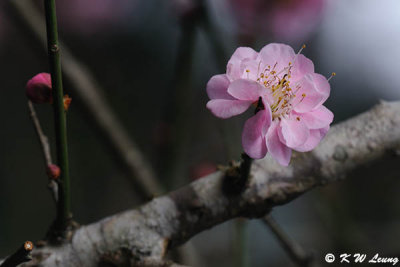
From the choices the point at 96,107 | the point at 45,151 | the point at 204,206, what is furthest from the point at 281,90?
the point at 96,107

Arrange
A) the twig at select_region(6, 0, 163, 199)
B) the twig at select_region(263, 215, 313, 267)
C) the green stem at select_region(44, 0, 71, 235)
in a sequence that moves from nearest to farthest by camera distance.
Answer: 1. the green stem at select_region(44, 0, 71, 235)
2. the twig at select_region(263, 215, 313, 267)
3. the twig at select_region(6, 0, 163, 199)

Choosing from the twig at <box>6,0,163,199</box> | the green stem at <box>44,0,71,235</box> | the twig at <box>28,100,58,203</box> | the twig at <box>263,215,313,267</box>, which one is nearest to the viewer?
the green stem at <box>44,0,71,235</box>

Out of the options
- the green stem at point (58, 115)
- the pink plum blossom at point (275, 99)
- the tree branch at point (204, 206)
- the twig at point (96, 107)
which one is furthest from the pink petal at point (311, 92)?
→ the twig at point (96, 107)

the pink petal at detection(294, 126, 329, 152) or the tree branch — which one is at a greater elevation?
the pink petal at detection(294, 126, 329, 152)

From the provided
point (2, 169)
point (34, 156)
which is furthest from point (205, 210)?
point (34, 156)

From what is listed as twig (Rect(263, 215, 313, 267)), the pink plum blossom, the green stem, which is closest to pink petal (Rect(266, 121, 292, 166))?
the pink plum blossom

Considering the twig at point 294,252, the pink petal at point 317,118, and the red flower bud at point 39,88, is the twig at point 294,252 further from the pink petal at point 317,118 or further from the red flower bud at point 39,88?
the red flower bud at point 39,88

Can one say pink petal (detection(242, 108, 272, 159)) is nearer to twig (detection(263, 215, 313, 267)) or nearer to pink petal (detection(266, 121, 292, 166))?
pink petal (detection(266, 121, 292, 166))
